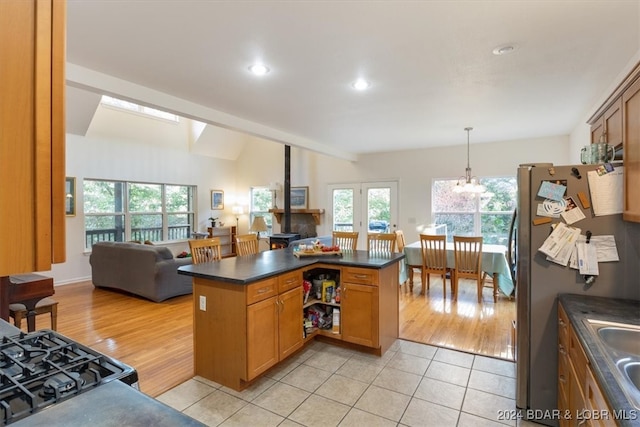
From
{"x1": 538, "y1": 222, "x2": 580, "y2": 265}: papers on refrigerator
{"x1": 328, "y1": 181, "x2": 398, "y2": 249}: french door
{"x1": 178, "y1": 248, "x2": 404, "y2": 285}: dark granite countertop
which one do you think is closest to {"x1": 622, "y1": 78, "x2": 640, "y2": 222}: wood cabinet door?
{"x1": 538, "y1": 222, "x2": 580, "y2": 265}: papers on refrigerator

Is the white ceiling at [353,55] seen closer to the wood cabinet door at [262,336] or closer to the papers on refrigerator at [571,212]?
the papers on refrigerator at [571,212]

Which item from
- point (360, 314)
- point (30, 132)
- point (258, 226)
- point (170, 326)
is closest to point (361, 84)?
point (360, 314)

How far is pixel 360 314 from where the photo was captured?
2.97 m

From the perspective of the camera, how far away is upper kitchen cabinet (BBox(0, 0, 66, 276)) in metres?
0.54

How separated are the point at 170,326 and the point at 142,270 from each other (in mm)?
1415

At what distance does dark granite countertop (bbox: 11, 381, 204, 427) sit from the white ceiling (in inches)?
79.7

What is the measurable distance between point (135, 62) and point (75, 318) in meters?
3.24

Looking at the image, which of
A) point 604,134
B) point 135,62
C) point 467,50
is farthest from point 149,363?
point 604,134

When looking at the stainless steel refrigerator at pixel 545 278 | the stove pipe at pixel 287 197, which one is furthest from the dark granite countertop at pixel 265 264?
the stove pipe at pixel 287 197

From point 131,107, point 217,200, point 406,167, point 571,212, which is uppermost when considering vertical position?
point 131,107

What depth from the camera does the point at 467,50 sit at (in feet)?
8.24

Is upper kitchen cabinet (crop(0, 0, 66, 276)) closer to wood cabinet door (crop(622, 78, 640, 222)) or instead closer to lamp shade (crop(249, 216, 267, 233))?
wood cabinet door (crop(622, 78, 640, 222))

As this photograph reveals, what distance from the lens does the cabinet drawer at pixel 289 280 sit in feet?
8.80

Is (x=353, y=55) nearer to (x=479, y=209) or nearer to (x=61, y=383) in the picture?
(x=61, y=383)
